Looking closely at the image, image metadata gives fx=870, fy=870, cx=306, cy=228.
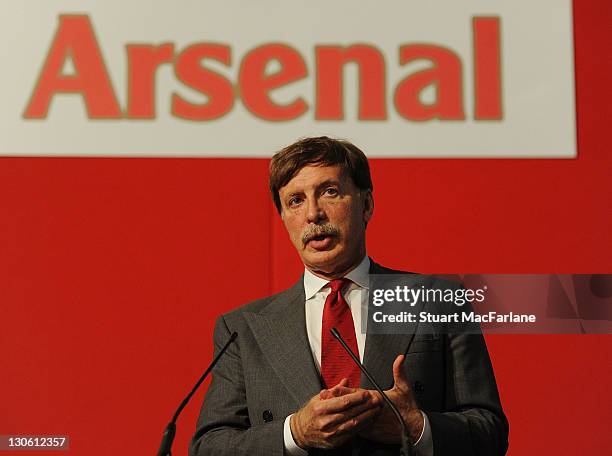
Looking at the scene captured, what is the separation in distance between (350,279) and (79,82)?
2.59ft

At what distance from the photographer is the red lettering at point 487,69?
1.92 metres

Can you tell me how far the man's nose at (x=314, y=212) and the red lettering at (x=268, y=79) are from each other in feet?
1.42

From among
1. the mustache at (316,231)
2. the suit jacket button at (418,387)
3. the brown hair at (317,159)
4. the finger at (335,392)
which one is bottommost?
the suit jacket button at (418,387)

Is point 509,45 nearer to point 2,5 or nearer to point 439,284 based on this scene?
point 439,284

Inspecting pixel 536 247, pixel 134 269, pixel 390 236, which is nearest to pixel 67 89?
pixel 134 269

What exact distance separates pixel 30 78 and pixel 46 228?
0.33 metres

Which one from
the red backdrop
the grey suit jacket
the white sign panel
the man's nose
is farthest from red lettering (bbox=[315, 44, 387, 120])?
the grey suit jacket

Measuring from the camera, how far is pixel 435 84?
192cm

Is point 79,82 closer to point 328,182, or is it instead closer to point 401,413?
point 328,182

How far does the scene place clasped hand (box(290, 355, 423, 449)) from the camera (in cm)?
124

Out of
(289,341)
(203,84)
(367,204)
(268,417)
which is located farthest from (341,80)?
(268,417)

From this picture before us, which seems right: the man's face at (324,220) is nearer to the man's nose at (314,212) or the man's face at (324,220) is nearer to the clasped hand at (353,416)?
the man's nose at (314,212)

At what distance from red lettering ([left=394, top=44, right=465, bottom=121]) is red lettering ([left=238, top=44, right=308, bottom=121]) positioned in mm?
220

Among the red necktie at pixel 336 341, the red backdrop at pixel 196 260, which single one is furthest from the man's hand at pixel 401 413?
the red backdrop at pixel 196 260
